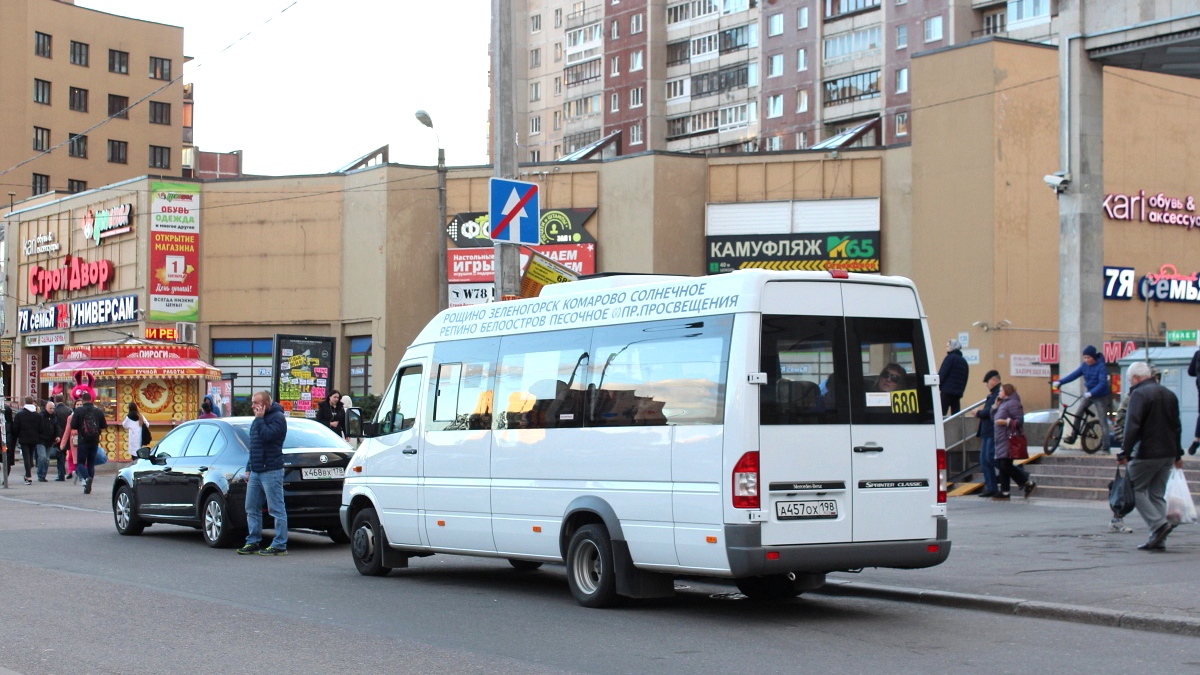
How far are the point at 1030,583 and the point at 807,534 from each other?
106 inches

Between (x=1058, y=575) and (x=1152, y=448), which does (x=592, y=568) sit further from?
(x=1152, y=448)

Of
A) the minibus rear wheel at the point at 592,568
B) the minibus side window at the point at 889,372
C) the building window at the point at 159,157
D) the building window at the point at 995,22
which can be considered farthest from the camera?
the building window at the point at 159,157

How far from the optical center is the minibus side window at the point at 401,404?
43.3 feet

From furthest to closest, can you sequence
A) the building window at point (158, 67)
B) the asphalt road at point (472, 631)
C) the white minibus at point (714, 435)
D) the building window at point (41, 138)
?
the building window at point (158, 67), the building window at point (41, 138), the white minibus at point (714, 435), the asphalt road at point (472, 631)

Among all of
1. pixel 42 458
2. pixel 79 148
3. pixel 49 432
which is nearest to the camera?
pixel 49 432

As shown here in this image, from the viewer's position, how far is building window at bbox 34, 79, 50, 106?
82000 millimetres

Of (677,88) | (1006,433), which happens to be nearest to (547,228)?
(1006,433)

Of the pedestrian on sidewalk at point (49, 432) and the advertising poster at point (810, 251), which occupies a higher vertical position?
the advertising poster at point (810, 251)

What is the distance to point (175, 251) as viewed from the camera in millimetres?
46469

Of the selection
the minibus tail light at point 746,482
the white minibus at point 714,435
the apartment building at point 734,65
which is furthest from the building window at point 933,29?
the minibus tail light at point 746,482

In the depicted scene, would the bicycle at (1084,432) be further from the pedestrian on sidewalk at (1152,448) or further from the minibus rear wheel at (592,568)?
the minibus rear wheel at (592,568)

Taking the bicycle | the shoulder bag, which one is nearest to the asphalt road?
the shoulder bag

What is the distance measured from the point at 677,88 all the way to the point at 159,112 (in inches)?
1254

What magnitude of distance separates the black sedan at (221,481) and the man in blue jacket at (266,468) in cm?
60
